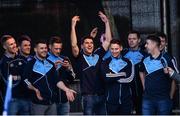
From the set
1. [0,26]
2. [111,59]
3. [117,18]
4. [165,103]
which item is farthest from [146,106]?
[0,26]

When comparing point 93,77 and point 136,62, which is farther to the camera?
point 136,62

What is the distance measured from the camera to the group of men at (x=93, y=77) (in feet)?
31.2

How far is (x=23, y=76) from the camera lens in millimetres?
9664

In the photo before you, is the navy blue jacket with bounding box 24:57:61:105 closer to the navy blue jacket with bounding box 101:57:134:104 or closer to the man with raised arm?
the man with raised arm

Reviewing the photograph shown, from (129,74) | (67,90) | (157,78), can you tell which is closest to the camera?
(67,90)

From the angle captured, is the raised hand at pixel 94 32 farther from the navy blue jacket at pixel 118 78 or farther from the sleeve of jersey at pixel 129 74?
the sleeve of jersey at pixel 129 74

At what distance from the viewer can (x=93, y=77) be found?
9805 millimetres

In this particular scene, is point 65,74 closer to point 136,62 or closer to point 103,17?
point 136,62

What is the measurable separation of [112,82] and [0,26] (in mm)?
3211

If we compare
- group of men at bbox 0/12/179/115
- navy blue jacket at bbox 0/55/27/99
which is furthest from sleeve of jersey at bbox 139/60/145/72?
navy blue jacket at bbox 0/55/27/99

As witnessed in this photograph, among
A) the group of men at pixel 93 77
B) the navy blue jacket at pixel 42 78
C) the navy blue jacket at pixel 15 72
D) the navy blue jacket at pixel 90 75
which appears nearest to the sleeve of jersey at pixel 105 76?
the group of men at pixel 93 77

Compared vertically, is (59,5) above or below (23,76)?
above

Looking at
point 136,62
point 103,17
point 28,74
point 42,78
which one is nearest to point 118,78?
point 136,62

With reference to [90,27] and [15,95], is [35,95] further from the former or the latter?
[90,27]
